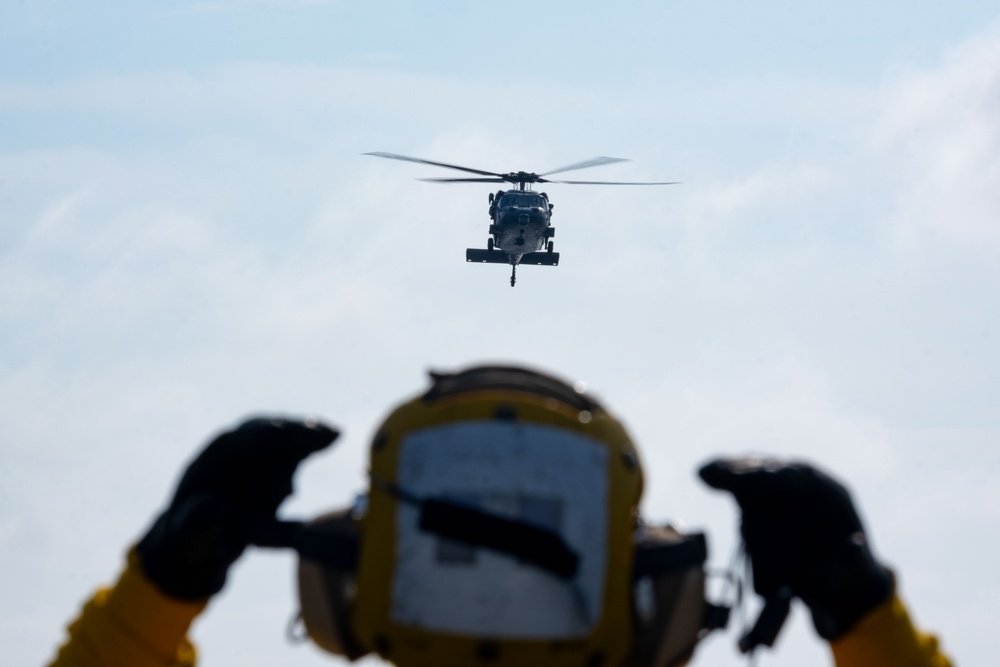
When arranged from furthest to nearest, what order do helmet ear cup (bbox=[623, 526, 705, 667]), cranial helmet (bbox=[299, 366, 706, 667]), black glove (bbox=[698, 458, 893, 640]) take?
black glove (bbox=[698, 458, 893, 640]), helmet ear cup (bbox=[623, 526, 705, 667]), cranial helmet (bbox=[299, 366, 706, 667])

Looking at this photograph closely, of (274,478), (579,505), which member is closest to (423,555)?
(579,505)

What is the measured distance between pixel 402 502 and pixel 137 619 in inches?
73.6

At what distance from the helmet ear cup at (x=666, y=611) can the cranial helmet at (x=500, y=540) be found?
26 millimetres

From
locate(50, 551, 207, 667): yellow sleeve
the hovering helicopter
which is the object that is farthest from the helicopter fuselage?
Answer: locate(50, 551, 207, 667): yellow sleeve

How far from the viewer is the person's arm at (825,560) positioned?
6.84 m

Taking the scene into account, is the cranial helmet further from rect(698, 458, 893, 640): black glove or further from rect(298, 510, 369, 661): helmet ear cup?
rect(698, 458, 893, 640): black glove

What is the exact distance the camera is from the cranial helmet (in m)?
6.21

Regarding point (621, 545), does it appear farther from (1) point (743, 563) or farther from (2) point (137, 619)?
(2) point (137, 619)

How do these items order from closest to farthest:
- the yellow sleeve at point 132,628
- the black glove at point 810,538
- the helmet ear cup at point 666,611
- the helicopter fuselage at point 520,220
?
1. the helmet ear cup at point 666,611
2. the black glove at point 810,538
3. the yellow sleeve at point 132,628
4. the helicopter fuselage at point 520,220

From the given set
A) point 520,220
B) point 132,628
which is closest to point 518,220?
point 520,220

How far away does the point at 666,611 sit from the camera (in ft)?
22.3

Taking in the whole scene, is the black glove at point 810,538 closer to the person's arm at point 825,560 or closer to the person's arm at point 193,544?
the person's arm at point 825,560

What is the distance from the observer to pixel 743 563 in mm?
7137

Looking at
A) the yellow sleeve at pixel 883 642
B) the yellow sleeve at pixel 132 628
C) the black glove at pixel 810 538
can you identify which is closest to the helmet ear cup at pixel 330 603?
the yellow sleeve at pixel 132 628
